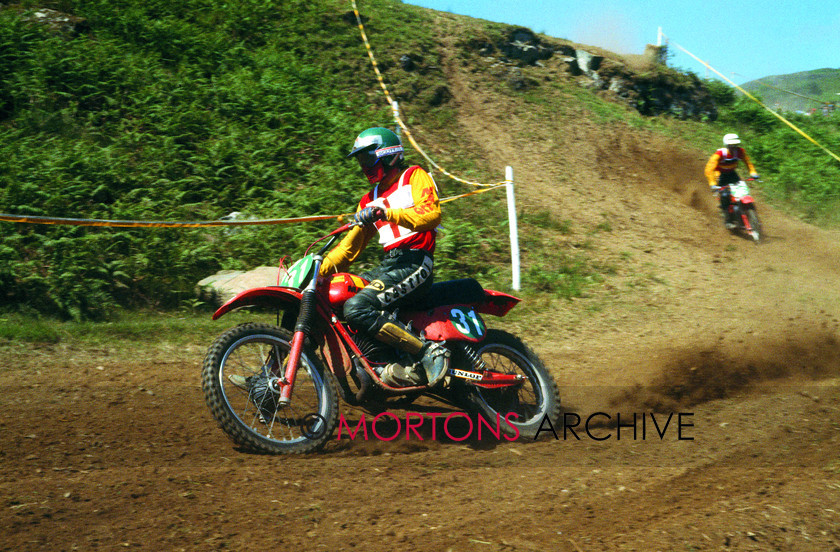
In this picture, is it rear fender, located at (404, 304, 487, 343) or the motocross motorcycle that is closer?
rear fender, located at (404, 304, 487, 343)

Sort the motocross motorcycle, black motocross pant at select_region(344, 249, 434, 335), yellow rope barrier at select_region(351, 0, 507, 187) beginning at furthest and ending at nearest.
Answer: yellow rope barrier at select_region(351, 0, 507, 187)
the motocross motorcycle
black motocross pant at select_region(344, 249, 434, 335)

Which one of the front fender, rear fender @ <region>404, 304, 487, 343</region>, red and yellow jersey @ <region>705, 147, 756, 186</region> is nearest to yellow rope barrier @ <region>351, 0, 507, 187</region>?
red and yellow jersey @ <region>705, 147, 756, 186</region>

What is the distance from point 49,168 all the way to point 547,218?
808 cm

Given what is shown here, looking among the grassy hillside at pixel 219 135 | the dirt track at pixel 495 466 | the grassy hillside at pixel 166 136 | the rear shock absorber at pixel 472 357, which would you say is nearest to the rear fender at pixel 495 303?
the rear shock absorber at pixel 472 357

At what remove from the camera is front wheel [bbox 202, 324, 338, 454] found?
4000mm

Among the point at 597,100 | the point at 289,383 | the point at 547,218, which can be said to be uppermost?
the point at 597,100

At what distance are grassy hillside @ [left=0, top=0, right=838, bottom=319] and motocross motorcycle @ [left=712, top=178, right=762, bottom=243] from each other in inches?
149

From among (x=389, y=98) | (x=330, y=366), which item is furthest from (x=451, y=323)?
(x=389, y=98)

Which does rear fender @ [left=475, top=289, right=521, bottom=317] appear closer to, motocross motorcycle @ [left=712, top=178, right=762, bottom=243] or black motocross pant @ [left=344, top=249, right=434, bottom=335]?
black motocross pant @ [left=344, top=249, right=434, bottom=335]

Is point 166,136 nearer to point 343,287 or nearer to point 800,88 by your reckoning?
point 343,287

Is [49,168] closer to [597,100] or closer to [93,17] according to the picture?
[93,17]

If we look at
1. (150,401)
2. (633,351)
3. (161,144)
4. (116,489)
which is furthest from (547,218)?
(116,489)

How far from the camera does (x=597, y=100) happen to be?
63.4ft

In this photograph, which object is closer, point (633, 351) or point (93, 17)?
point (633, 351)
